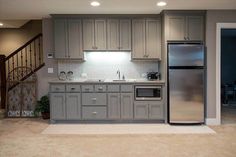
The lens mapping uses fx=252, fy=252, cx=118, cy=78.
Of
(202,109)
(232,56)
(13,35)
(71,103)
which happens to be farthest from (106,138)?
(232,56)

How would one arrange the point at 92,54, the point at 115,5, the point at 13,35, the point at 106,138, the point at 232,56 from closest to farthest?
1. the point at 106,138
2. the point at 115,5
3. the point at 92,54
4. the point at 13,35
5. the point at 232,56

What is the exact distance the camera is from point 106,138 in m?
4.50

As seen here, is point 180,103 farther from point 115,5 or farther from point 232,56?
point 232,56

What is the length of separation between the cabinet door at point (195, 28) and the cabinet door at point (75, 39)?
95.4 inches

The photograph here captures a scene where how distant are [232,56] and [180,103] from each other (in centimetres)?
554

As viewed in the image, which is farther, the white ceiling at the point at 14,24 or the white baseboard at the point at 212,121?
the white ceiling at the point at 14,24

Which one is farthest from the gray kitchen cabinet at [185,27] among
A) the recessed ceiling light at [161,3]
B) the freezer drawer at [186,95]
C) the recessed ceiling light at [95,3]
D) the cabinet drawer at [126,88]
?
the recessed ceiling light at [95,3]

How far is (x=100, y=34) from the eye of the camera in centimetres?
581

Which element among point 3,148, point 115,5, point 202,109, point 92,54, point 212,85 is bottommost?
point 3,148

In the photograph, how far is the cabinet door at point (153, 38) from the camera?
5.80 m

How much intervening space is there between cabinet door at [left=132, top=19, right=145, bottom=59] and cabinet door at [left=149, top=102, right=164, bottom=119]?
1.14m

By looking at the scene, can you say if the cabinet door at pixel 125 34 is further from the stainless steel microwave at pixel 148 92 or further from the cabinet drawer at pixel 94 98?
the cabinet drawer at pixel 94 98

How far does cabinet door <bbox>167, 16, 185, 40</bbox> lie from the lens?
5.45 metres

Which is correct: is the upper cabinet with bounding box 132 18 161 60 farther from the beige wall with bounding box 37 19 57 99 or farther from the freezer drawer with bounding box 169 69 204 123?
the beige wall with bounding box 37 19 57 99
